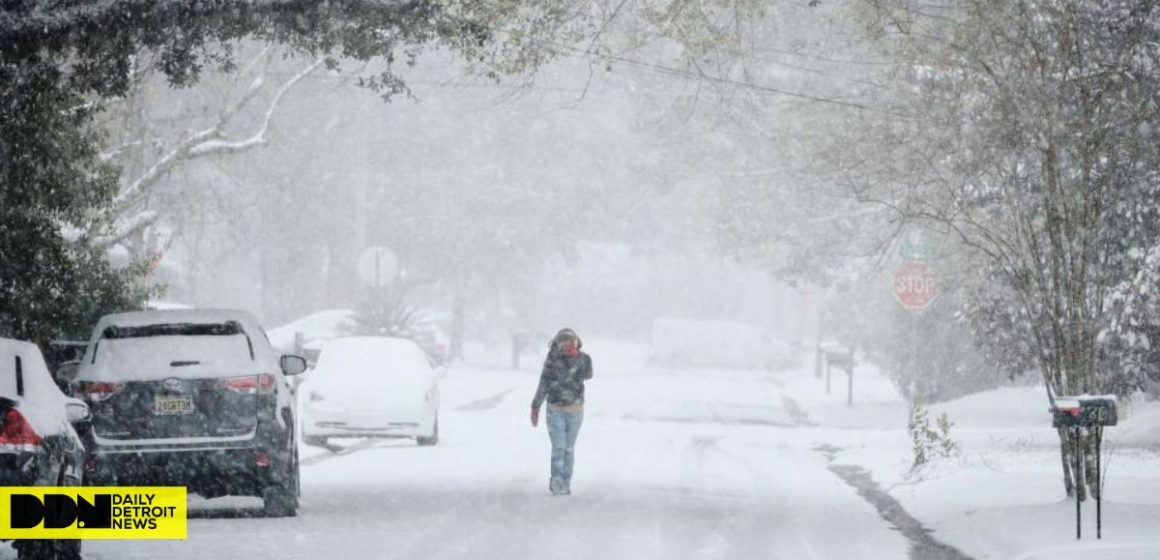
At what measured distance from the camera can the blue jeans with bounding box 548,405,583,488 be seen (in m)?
18.8

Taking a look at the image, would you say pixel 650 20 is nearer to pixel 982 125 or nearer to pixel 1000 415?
pixel 982 125

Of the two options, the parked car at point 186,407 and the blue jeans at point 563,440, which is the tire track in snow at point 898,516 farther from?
the parked car at point 186,407

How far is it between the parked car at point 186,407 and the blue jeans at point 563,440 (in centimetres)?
340

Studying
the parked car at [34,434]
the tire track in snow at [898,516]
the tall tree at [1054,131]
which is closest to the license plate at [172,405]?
the parked car at [34,434]

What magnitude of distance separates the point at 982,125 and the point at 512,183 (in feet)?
158

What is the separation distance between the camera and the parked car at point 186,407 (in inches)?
619

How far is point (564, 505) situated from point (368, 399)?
27.3 feet

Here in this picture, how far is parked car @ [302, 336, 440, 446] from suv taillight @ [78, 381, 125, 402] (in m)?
9.61

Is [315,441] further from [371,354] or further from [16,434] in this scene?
[16,434]

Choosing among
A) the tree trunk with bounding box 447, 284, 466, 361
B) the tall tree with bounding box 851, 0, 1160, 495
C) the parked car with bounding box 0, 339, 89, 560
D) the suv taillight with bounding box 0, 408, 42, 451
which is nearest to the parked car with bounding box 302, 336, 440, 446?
the tall tree with bounding box 851, 0, 1160, 495

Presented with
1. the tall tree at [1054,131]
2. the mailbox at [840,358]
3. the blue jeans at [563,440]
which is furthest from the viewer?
the mailbox at [840,358]

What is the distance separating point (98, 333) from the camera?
16.0 m

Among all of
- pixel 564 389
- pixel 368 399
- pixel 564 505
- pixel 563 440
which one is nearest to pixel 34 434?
pixel 564 505

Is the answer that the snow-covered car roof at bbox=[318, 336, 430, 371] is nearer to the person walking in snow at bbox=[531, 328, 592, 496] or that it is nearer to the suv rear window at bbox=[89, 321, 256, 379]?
the person walking in snow at bbox=[531, 328, 592, 496]
